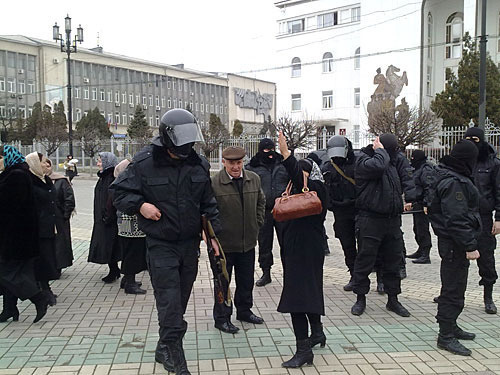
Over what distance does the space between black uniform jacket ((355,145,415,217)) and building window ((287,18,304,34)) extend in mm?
47849

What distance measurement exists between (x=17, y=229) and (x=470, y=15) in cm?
3867

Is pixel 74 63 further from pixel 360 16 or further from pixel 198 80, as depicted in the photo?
pixel 360 16

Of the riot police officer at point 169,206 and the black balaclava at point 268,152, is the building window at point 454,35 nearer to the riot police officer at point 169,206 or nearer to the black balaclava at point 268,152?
the black balaclava at point 268,152

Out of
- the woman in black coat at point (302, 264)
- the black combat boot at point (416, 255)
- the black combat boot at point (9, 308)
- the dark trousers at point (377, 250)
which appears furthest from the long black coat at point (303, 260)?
the black combat boot at point (416, 255)

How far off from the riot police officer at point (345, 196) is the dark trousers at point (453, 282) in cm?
202

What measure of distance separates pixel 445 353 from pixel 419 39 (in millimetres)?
41035

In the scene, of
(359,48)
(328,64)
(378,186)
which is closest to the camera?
(378,186)

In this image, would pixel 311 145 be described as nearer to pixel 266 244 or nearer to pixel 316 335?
pixel 266 244

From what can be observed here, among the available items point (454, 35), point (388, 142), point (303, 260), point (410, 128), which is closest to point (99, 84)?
point (454, 35)

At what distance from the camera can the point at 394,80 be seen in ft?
141

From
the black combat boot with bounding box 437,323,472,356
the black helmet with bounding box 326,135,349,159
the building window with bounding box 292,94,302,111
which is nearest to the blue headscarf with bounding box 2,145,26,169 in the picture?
the black helmet with bounding box 326,135,349,159

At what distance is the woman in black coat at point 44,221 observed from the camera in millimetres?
5789

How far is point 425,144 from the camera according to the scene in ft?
69.3

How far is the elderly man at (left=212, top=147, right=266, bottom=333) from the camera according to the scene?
5332 millimetres
